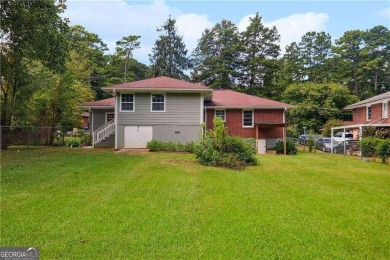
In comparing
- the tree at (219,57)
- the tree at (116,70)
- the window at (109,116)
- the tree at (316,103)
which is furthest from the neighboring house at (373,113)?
the tree at (116,70)

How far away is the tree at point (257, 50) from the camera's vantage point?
144ft

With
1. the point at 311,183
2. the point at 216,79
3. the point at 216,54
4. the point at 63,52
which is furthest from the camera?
the point at 216,54

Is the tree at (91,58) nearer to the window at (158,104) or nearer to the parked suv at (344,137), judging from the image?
the window at (158,104)

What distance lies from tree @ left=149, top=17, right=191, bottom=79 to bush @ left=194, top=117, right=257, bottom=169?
104 feet

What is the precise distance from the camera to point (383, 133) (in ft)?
72.8

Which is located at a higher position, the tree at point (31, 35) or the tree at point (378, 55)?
the tree at point (378, 55)

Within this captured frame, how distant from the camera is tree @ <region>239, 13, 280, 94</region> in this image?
144 feet

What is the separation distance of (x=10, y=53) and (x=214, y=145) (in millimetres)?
12479

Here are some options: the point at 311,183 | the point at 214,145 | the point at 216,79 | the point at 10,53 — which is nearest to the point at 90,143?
the point at 10,53

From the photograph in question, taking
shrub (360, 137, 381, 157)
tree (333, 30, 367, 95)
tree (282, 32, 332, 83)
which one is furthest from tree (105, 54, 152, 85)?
shrub (360, 137, 381, 157)

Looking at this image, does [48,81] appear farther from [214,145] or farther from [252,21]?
[252,21]

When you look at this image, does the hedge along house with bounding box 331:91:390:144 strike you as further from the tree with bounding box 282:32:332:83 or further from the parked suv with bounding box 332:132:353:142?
the tree with bounding box 282:32:332:83

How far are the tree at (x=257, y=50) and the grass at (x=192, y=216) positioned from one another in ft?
116

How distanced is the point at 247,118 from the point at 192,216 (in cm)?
1695
